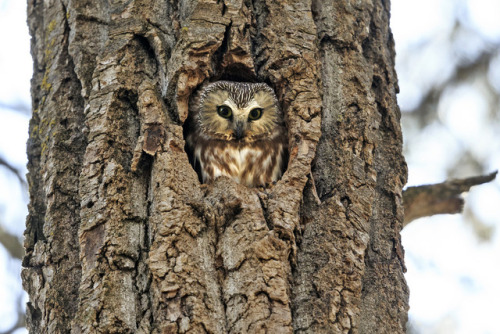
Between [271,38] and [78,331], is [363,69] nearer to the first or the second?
[271,38]

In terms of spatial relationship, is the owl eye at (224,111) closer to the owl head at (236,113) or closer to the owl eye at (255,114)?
the owl head at (236,113)

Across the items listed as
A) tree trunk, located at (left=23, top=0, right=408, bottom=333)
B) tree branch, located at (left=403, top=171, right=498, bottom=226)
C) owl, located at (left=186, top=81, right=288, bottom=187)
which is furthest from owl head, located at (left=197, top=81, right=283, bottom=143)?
tree branch, located at (left=403, top=171, right=498, bottom=226)

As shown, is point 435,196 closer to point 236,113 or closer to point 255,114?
point 255,114

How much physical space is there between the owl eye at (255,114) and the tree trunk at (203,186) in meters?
0.62

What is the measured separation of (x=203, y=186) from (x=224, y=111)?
1311mm

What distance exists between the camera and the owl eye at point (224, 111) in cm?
447

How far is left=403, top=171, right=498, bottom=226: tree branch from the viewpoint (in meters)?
4.18

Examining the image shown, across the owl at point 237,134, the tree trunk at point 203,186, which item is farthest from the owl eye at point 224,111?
the tree trunk at point 203,186

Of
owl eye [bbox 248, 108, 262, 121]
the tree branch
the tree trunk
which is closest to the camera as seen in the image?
the tree trunk

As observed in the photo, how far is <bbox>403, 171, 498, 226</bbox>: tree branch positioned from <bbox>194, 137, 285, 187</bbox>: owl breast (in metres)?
0.93

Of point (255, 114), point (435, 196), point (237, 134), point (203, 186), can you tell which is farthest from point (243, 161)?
point (435, 196)

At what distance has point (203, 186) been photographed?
3.30 meters

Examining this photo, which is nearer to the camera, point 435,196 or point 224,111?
point 435,196

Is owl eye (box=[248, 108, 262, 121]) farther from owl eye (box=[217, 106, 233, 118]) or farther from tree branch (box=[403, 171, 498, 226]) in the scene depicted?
tree branch (box=[403, 171, 498, 226])
